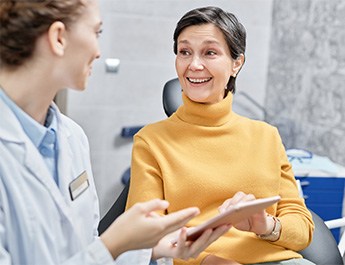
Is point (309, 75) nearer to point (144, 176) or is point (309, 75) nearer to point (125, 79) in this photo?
point (125, 79)

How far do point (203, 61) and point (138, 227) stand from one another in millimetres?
755

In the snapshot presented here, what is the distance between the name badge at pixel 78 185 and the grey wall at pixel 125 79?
2.03 m

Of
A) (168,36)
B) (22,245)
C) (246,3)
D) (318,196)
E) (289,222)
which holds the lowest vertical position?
(318,196)

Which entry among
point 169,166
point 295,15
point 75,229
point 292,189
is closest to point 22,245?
point 75,229

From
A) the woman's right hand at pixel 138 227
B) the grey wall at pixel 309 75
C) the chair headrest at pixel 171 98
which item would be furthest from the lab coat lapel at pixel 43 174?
the grey wall at pixel 309 75

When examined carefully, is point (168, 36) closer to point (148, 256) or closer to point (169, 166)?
point (169, 166)

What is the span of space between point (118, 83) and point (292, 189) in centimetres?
181

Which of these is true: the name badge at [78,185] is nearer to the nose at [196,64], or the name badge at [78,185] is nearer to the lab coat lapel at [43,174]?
the lab coat lapel at [43,174]

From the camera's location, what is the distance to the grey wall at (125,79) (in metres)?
3.37

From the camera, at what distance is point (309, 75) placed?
326 cm

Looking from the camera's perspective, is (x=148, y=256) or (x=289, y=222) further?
(x=289, y=222)

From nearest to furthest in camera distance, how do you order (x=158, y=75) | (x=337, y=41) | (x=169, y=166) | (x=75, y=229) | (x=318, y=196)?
(x=75, y=229) < (x=169, y=166) < (x=318, y=196) < (x=337, y=41) < (x=158, y=75)

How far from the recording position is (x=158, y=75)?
3535mm

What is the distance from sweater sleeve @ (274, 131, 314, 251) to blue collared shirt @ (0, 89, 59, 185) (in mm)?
808
